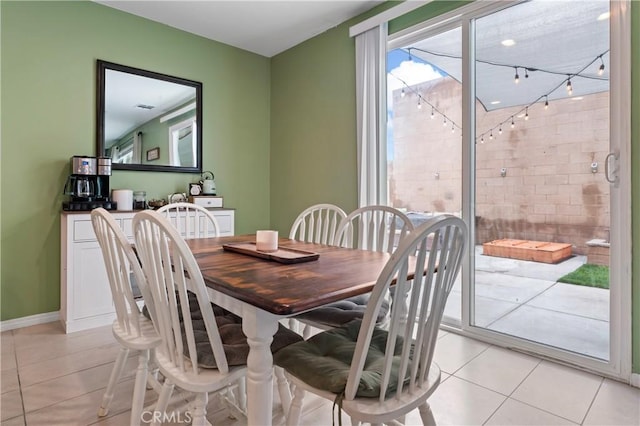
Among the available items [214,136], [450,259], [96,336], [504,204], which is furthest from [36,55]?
[504,204]

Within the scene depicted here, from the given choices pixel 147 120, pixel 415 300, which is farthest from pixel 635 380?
pixel 147 120

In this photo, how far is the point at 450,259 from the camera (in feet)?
3.36

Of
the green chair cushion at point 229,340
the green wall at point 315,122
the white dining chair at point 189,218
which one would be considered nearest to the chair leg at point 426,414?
the green chair cushion at point 229,340

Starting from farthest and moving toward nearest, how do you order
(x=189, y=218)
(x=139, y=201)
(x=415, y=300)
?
1. (x=139, y=201)
2. (x=189, y=218)
3. (x=415, y=300)

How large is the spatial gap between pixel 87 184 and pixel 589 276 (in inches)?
140

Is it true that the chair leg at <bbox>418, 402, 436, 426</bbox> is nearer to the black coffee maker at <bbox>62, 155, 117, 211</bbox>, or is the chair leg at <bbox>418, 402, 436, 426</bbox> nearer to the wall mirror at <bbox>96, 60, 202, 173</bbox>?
the black coffee maker at <bbox>62, 155, 117, 211</bbox>

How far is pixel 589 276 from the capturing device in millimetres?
2115

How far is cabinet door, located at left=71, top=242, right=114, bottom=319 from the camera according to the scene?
2.62 metres

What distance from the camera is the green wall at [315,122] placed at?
3258mm

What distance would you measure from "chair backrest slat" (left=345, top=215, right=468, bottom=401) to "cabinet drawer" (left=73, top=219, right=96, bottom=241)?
2.45 metres

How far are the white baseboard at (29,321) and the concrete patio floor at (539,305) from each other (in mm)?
3072

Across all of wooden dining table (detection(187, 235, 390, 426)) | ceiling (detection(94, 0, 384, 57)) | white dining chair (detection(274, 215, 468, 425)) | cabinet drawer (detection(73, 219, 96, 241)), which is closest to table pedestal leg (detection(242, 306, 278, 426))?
wooden dining table (detection(187, 235, 390, 426))

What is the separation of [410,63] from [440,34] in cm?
32

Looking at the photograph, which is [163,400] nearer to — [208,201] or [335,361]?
[335,361]
